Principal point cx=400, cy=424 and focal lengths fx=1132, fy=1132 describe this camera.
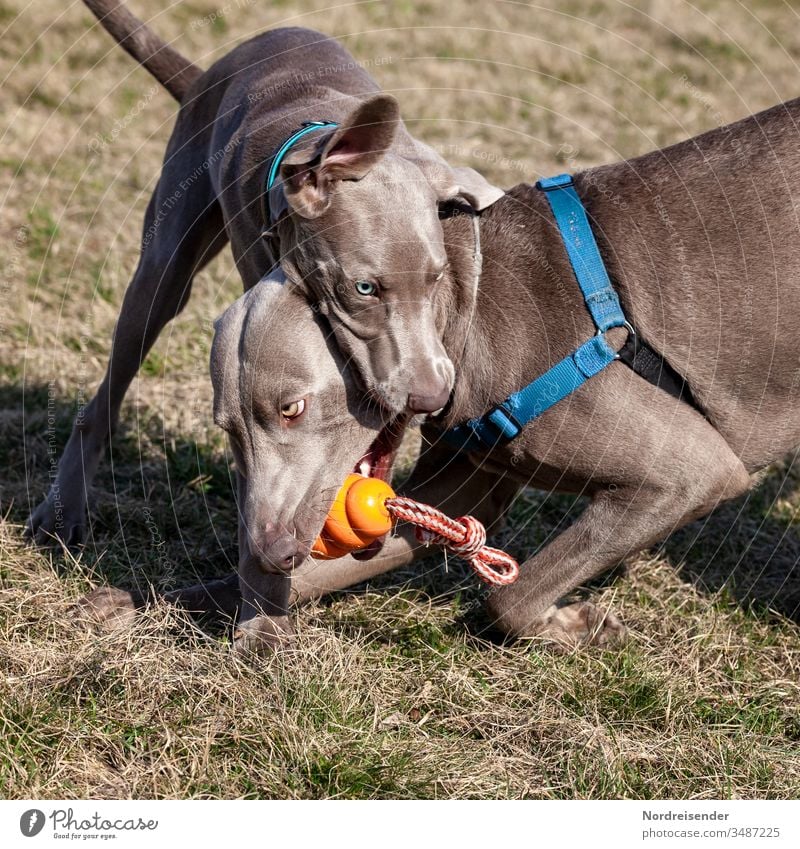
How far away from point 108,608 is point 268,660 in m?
0.67

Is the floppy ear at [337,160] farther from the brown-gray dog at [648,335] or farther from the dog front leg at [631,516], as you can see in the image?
the dog front leg at [631,516]

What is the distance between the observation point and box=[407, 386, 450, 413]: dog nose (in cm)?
302

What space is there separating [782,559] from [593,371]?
161cm

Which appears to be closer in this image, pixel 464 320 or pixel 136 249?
pixel 464 320

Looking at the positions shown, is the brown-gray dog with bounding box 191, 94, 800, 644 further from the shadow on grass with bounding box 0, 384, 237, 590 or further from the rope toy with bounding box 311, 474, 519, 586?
the shadow on grass with bounding box 0, 384, 237, 590

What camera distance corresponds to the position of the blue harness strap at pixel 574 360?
339cm

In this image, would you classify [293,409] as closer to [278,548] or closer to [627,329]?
[278,548]

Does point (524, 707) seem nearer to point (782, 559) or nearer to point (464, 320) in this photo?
point (464, 320)

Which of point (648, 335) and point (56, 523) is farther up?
point (648, 335)

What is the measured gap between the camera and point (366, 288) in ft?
9.90

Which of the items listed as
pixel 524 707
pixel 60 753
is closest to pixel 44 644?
pixel 60 753

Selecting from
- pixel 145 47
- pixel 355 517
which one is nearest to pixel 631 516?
pixel 355 517

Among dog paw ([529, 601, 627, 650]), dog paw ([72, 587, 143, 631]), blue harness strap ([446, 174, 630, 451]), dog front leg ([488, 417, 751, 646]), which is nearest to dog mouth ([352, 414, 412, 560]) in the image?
blue harness strap ([446, 174, 630, 451])

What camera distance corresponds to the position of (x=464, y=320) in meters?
3.43
